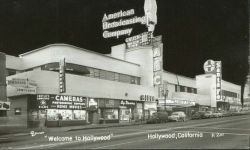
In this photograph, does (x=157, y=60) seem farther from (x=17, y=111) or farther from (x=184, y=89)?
(x=17, y=111)

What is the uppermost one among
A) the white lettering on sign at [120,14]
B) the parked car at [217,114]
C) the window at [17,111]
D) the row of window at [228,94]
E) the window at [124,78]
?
the white lettering on sign at [120,14]

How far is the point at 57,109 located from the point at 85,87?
518 centimetres

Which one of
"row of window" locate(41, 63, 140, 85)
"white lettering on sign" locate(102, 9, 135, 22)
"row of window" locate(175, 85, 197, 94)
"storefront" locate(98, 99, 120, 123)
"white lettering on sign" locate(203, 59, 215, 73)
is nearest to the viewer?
"row of window" locate(41, 63, 140, 85)

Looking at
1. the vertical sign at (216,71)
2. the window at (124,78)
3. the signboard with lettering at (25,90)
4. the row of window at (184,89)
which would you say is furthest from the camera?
the row of window at (184,89)

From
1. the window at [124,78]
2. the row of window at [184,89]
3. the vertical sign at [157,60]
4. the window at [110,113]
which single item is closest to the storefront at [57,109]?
the window at [110,113]

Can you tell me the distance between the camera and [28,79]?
4062 cm

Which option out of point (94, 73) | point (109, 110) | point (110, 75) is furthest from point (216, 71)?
point (94, 73)

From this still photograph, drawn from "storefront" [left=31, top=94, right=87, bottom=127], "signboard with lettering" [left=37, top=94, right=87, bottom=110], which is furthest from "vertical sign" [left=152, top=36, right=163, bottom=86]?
"storefront" [left=31, top=94, right=87, bottom=127]

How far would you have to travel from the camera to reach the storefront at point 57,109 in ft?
137

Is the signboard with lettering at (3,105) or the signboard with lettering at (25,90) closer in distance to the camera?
the signboard with lettering at (3,105)

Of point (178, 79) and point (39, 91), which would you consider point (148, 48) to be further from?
point (39, 91)

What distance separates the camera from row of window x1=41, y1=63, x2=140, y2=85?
1829 inches

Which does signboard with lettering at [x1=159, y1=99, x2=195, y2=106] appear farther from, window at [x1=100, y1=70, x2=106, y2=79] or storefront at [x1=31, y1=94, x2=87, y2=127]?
storefront at [x1=31, y1=94, x2=87, y2=127]

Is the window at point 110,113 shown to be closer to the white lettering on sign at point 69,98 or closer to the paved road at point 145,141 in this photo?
the white lettering on sign at point 69,98
